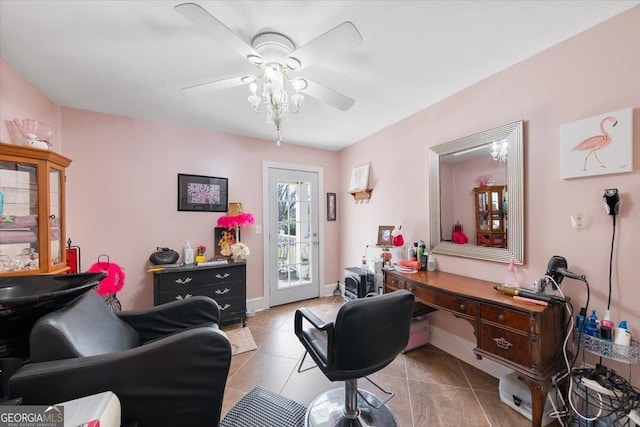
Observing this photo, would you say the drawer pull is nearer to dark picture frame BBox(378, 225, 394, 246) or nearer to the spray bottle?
the spray bottle

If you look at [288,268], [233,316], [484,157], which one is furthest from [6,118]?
[484,157]

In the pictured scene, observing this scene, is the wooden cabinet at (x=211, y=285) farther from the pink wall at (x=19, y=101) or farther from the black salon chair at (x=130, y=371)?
the pink wall at (x=19, y=101)

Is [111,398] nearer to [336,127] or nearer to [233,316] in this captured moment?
[233,316]

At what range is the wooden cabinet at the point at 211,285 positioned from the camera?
249 centimetres

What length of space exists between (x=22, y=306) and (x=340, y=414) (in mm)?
1742

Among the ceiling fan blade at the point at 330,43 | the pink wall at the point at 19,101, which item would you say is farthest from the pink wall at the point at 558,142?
the pink wall at the point at 19,101

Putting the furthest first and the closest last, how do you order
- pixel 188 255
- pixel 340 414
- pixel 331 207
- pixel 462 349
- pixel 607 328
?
pixel 331 207, pixel 188 255, pixel 462 349, pixel 340 414, pixel 607 328

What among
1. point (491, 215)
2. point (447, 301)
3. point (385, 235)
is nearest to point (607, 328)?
point (447, 301)

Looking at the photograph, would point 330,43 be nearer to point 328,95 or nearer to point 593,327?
point 328,95

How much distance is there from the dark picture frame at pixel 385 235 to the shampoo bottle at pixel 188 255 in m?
2.27

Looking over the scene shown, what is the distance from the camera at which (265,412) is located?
1614 millimetres

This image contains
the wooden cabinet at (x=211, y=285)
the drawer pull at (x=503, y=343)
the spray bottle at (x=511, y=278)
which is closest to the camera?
the drawer pull at (x=503, y=343)

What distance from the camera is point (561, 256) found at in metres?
1.56

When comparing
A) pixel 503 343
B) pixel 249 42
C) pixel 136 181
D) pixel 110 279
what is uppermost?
pixel 249 42
